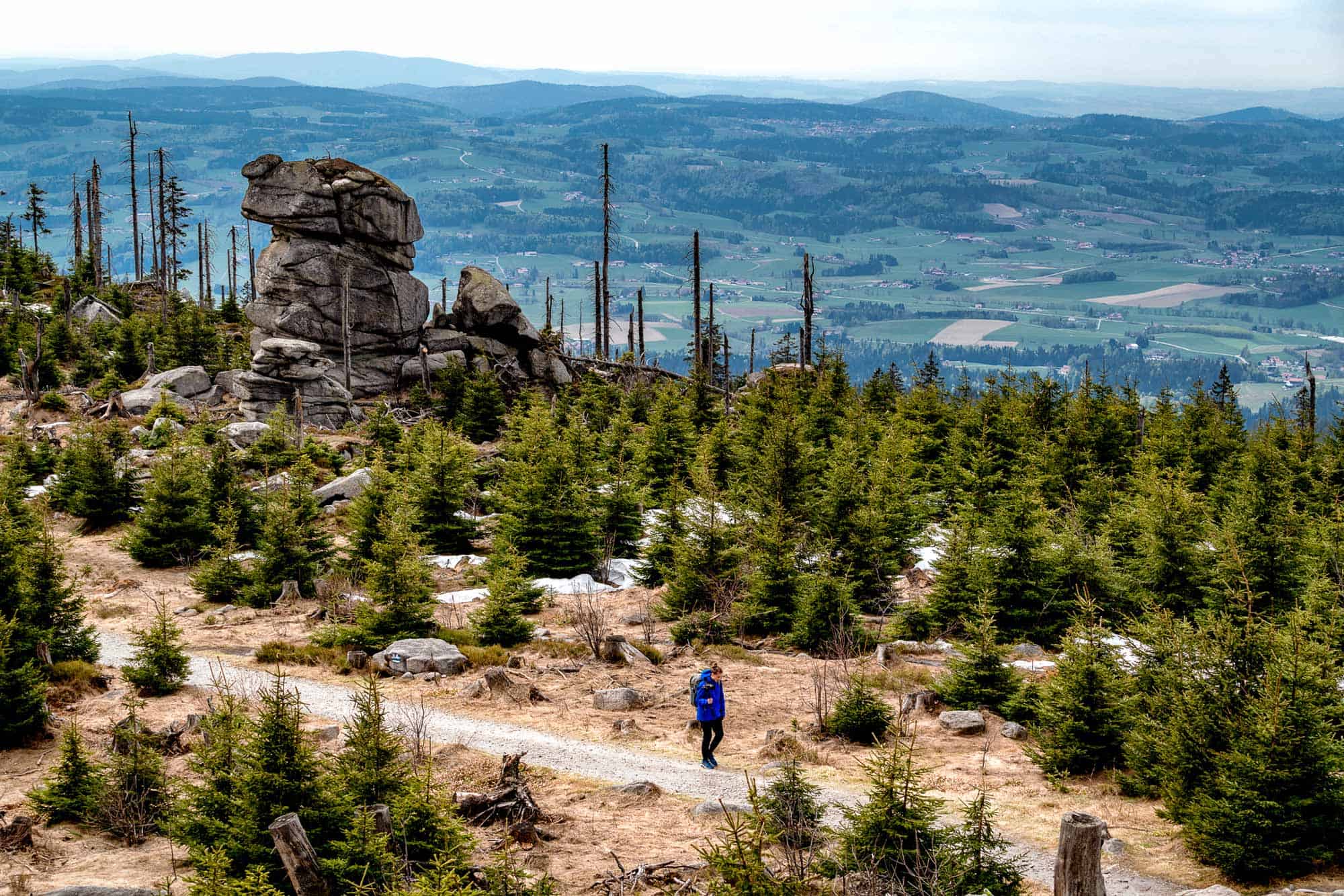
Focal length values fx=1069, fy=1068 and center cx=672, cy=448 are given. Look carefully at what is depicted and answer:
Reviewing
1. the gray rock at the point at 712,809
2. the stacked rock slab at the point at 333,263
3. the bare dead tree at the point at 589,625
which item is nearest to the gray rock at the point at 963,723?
the gray rock at the point at 712,809

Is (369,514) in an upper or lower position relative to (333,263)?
lower

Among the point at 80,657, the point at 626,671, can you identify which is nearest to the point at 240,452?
the point at 80,657

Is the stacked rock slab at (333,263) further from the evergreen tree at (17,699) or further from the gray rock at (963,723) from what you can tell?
the gray rock at (963,723)

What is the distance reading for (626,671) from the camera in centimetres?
2002

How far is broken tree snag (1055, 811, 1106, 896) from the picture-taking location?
10031 millimetres

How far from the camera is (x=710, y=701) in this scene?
15.3 metres

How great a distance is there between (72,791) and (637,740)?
7716 millimetres

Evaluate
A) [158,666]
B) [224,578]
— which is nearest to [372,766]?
[158,666]

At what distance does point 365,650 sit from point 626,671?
16.6 ft

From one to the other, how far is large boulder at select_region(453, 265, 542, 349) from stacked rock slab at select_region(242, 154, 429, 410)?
136 inches

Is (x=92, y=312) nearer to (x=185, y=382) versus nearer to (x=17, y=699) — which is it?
(x=185, y=382)

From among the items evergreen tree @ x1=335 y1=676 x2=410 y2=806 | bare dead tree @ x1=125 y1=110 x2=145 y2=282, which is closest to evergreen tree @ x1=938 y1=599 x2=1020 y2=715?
evergreen tree @ x1=335 y1=676 x2=410 y2=806

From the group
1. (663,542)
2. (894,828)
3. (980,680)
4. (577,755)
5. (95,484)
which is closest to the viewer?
(894,828)

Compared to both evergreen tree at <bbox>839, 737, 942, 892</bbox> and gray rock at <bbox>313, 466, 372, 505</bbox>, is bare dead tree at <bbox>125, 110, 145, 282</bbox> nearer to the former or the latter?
gray rock at <bbox>313, 466, 372, 505</bbox>
